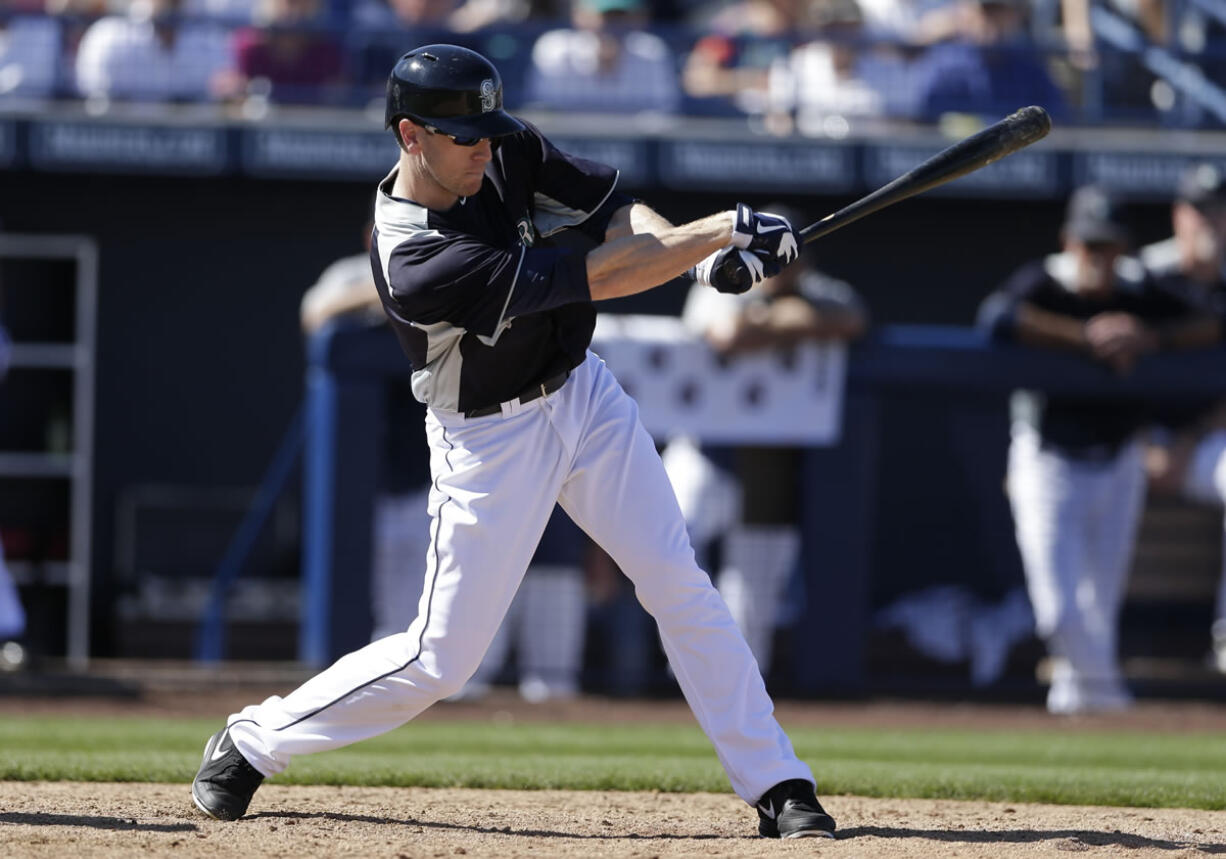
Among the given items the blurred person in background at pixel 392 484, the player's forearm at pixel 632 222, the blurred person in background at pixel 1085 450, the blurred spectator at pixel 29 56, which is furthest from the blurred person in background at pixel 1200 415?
the blurred spectator at pixel 29 56

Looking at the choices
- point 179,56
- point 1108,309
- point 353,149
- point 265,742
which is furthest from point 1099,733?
point 179,56

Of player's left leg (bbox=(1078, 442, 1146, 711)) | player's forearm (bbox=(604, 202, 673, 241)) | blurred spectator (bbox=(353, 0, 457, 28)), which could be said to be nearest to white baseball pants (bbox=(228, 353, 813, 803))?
player's forearm (bbox=(604, 202, 673, 241))

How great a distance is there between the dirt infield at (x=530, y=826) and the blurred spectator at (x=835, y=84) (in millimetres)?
5168

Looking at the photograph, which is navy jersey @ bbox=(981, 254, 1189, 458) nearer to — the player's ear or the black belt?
the black belt

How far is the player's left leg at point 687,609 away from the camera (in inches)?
152

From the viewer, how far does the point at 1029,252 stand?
9242 millimetres

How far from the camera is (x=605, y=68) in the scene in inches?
357

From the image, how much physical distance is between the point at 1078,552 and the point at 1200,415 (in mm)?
928

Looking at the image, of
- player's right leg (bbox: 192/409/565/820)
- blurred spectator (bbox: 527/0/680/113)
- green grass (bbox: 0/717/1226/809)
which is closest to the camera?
player's right leg (bbox: 192/409/565/820)

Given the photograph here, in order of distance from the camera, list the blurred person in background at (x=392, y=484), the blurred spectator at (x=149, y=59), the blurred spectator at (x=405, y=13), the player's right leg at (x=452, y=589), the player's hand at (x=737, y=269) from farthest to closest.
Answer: the blurred spectator at (x=405, y=13)
the blurred spectator at (x=149, y=59)
the blurred person in background at (x=392, y=484)
the player's right leg at (x=452, y=589)
the player's hand at (x=737, y=269)

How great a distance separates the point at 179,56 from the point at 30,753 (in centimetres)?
456

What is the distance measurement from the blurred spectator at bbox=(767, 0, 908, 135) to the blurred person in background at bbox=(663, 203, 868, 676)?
1864 mm

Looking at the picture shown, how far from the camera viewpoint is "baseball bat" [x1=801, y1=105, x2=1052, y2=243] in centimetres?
389

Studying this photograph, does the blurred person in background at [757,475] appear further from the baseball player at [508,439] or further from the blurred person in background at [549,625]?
the baseball player at [508,439]
